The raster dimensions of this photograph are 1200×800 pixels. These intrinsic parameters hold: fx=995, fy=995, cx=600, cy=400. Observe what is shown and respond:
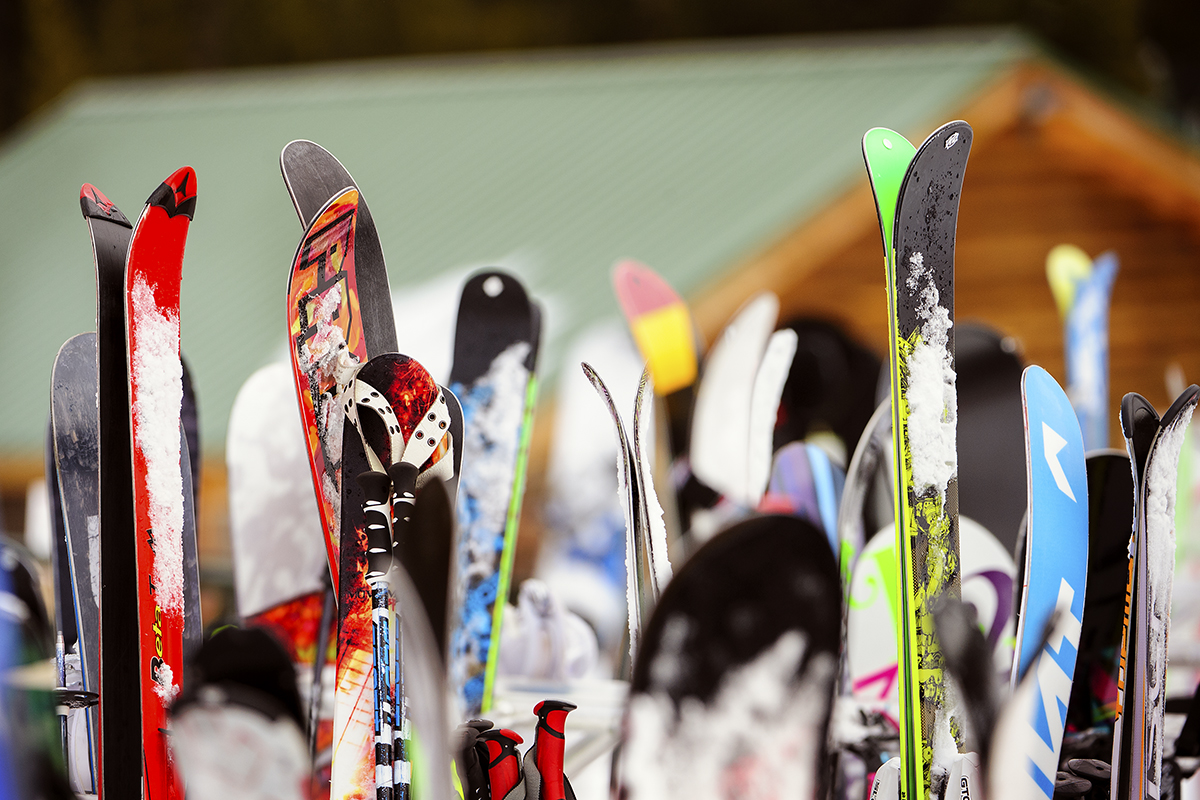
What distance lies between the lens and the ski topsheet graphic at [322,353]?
562 mm

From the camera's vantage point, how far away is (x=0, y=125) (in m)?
8.56

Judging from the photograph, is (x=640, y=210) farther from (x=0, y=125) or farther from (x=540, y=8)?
(x=0, y=125)

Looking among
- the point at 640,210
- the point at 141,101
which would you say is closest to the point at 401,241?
the point at 640,210

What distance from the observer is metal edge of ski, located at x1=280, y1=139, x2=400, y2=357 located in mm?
583

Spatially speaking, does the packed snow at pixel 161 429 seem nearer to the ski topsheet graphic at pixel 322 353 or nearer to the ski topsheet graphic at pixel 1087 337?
the ski topsheet graphic at pixel 322 353

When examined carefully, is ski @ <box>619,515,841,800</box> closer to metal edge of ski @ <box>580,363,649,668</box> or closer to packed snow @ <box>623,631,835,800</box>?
packed snow @ <box>623,631,835,800</box>

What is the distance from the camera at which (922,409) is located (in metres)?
0.53

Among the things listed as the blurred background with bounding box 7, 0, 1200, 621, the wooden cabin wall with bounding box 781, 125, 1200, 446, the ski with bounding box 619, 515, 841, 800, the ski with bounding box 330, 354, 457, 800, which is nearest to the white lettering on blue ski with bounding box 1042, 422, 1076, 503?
the ski with bounding box 619, 515, 841, 800

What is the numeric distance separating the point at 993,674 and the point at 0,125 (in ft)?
33.0

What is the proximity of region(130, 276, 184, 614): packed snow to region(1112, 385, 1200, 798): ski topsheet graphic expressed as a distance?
1.67ft

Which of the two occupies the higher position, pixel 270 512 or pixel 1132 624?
pixel 270 512

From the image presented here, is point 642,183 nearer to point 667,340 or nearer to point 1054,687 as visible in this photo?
point 667,340

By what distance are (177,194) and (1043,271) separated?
406 centimetres

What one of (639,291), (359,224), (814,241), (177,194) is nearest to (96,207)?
(177,194)
